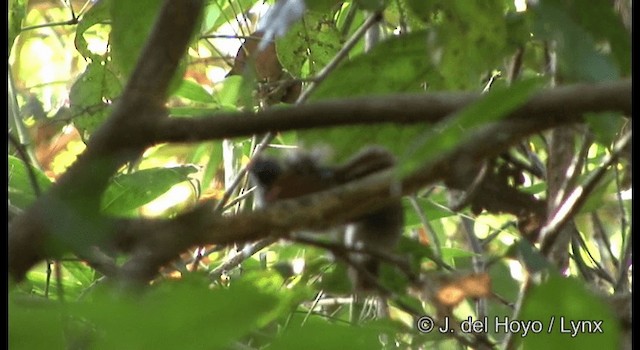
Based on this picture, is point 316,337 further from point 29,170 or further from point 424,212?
point 424,212

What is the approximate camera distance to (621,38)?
2.24ft

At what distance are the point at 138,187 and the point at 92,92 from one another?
15 centimetres

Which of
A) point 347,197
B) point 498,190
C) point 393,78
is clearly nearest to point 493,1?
point 393,78

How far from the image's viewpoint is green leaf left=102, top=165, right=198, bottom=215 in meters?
1.25

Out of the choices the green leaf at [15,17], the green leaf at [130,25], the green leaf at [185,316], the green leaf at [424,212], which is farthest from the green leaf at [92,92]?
the green leaf at [185,316]

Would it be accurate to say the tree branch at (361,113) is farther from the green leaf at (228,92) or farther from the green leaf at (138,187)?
the green leaf at (228,92)

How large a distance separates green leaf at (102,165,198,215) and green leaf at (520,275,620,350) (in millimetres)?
813

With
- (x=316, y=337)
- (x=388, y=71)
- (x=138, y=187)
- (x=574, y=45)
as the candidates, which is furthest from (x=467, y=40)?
(x=138, y=187)

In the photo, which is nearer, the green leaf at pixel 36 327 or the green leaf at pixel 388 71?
the green leaf at pixel 36 327

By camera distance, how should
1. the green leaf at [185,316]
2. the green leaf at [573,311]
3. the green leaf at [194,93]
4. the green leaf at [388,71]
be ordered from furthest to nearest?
the green leaf at [194,93] → the green leaf at [388,71] → the green leaf at [573,311] → the green leaf at [185,316]

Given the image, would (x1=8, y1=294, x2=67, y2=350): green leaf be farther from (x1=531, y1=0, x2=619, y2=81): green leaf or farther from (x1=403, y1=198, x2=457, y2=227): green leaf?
(x1=403, y1=198, x2=457, y2=227): green leaf

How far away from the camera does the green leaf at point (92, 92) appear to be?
4.10 ft

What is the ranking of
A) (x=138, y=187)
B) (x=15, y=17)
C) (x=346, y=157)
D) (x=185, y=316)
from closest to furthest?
(x=185, y=316) → (x=346, y=157) → (x=15, y=17) → (x=138, y=187)

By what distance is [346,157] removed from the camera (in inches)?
36.2
